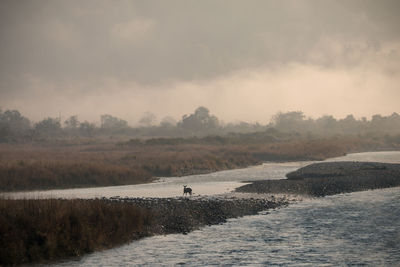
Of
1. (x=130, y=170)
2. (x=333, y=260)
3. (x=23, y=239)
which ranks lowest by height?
(x=333, y=260)

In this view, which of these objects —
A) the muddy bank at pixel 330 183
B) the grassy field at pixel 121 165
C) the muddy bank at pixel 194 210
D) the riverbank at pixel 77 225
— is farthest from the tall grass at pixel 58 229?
the grassy field at pixel 121 165

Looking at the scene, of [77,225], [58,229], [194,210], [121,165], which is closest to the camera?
[58,229]

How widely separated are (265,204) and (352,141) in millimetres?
98584

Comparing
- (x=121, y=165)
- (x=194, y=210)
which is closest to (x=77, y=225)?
(x=194, y=210)

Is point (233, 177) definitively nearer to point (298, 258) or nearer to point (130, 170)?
point (130, 170)

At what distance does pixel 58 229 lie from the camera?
21.0 metres

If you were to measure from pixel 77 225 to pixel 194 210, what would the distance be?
9.99 m

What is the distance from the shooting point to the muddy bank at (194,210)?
88.2 ft

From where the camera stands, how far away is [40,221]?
70.0ft

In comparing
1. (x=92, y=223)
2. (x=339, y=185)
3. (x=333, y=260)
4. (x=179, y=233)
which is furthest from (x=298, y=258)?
(x=339, y=185)

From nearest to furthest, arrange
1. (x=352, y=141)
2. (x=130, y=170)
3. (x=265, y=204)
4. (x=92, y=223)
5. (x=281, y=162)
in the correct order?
(x=92, y=223) → (x=265, y=204) → (x=130, y=170) → (x=281, y=162) → (x=352, y=141)

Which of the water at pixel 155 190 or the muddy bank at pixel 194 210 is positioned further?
the water at pixel 155 190

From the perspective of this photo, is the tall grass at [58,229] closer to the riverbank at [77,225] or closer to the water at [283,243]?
the riverbank at [77,225]

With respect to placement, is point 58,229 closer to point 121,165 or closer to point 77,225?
point 77,225
